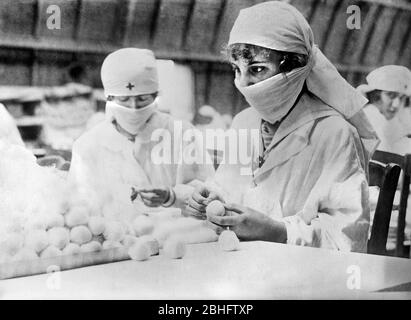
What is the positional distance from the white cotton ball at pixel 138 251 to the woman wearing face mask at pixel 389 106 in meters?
1.23

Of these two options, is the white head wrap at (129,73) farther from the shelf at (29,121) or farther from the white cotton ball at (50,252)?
the white cotton ball at (50,252)

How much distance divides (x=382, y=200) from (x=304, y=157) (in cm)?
43

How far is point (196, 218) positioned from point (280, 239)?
0.41m

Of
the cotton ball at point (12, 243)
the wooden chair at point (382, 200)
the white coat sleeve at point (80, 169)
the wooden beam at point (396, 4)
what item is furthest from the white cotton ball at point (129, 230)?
the wooden beam at point (396, 4)

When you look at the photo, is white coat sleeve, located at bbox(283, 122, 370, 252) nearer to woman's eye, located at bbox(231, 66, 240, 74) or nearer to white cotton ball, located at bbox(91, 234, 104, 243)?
woman's eye, located at bbox(231, 66, 240, 74)

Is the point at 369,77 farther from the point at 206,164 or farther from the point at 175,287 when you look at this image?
the point at 175,287

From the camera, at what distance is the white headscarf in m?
3.30

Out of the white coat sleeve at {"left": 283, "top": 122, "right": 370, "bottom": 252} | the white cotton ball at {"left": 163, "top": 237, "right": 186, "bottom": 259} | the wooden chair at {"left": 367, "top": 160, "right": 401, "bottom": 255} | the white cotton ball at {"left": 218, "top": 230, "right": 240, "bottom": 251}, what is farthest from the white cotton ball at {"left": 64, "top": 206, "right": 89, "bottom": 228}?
the wooden chair at {"left": 367, "top": 160, "right": 401, "bottom": 255}

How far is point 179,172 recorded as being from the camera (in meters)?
3.44

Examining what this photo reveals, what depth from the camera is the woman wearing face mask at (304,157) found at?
3361 millimetres

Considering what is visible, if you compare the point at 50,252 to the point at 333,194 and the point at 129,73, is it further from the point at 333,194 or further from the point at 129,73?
the point at 333,194

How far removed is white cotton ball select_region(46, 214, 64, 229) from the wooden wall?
0.62 meters

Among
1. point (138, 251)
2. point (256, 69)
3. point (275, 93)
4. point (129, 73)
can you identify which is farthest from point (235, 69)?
point (138, 251)
